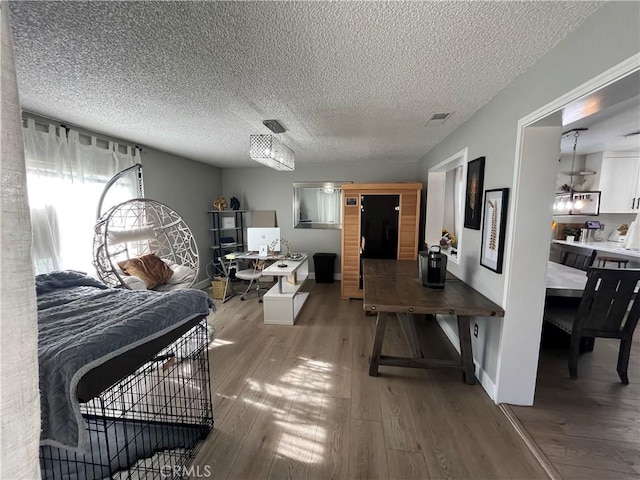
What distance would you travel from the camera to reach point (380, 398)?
2.01 m

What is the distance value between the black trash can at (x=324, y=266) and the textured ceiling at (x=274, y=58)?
111 inches

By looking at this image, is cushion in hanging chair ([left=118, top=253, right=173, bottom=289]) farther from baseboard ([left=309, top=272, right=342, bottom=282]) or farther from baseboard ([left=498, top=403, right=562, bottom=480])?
baseboard ([left=498, top=403, right=562, bottom=480])

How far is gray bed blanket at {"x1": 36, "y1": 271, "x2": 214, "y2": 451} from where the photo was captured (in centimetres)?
90

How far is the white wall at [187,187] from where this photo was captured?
3707mm

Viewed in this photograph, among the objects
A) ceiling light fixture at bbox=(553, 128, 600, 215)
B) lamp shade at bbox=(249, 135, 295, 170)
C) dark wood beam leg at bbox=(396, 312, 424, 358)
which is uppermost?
lamp shade at bbox=(249, 135, 295, 170)

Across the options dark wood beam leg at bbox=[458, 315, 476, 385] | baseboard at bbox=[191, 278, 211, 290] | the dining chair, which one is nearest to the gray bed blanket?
dark wood beam leg at bbox=[458, 315, 476, 385]

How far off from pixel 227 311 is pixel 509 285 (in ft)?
11.3

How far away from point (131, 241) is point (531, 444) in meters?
3.90

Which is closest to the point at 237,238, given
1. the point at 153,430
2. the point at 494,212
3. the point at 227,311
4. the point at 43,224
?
the point at 227,311

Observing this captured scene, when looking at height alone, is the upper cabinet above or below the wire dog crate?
above

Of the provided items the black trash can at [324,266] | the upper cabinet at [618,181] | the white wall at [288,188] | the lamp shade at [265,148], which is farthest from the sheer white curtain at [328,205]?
the upper cabinet at [618,181]

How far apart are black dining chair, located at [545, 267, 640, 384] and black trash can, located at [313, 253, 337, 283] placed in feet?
11.2

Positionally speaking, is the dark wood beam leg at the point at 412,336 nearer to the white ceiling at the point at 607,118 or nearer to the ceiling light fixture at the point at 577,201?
the white ceiling at the point at 607,118

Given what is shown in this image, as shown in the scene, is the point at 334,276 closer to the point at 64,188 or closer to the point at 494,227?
the point at 494,227
